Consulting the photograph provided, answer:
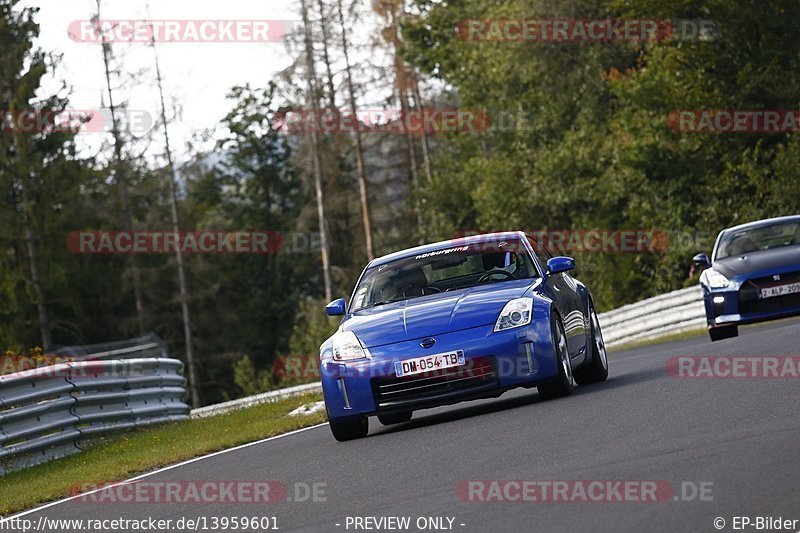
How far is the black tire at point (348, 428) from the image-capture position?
11.5 meters

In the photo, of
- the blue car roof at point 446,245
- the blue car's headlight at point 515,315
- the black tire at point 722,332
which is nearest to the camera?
the blue car's headlight at point 515,315

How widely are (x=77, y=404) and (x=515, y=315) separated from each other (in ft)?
21.3

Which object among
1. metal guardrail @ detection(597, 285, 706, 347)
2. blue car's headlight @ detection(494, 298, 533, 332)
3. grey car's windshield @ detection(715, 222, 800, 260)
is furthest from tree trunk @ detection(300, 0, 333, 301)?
blue car's headlight @ detection(494, 298, 533, 332)

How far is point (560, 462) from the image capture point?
8125 mm

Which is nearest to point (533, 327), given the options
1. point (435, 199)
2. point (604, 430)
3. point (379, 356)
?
point (379, 356)

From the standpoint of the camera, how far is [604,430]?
30.2 ft

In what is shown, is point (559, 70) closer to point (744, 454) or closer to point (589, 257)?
point (589, 257)

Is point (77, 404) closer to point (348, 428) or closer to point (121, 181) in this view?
point (348, 428)

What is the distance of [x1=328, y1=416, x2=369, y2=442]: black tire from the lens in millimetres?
11531

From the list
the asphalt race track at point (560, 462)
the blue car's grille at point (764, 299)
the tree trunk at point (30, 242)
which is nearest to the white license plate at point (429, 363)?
the asphalt race track at point (560, 462)

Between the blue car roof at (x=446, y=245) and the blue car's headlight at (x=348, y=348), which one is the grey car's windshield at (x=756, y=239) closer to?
the blue car roof at (x=446, y=245)

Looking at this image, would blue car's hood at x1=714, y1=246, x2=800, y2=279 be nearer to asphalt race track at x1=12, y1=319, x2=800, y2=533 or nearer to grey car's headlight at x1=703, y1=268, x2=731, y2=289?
grey car's headlight at x1=703, y1=268, x2=731, y2=289

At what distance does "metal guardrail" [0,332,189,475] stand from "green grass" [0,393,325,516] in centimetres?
20

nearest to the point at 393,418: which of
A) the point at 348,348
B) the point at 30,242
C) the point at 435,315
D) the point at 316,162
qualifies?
the point at 348,348
